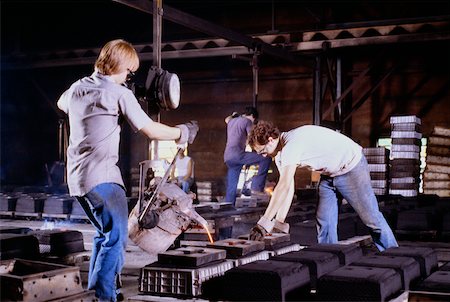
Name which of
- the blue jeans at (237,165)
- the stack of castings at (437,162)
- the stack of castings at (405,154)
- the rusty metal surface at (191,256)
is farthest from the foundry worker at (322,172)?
the stack of castings at (437,162)

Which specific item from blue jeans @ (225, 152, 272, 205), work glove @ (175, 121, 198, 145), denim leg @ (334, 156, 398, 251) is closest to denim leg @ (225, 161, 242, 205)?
blue jeans @ (225, 152, 272, 205)

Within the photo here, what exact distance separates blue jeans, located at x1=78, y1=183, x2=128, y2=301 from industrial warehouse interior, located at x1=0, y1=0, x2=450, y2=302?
1 cm

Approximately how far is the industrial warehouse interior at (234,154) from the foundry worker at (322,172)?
0.05ft

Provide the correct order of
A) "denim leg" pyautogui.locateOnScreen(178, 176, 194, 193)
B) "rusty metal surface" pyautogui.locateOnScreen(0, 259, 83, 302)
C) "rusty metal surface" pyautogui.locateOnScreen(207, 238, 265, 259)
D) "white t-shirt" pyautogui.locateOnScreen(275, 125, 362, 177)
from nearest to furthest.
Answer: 1. "rusty metal surface" pyautogui.locateOnScreen(0, 259, 83, 302)
2. "rusty metal surface" pyautogui.locateOnScreen(207, 238, 265, 259)
3. "white t-shirt" pyautogui.locateOnScreen(275, 125, 362, 177)
4. "denim leg" pyautogui.locateOnScreen(178, 176, 194, 193)

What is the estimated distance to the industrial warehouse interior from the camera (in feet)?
13.1

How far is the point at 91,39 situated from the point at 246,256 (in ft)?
53.7

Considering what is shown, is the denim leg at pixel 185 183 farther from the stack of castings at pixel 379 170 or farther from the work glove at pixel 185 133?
the work glove at pixel 185 133

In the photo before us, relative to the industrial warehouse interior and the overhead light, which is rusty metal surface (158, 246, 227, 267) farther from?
the overhead light

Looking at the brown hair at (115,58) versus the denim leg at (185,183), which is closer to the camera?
the brown hair at (115,58)

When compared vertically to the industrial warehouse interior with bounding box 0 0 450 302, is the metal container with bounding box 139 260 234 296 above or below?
below

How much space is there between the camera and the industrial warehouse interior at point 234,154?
3980 mm

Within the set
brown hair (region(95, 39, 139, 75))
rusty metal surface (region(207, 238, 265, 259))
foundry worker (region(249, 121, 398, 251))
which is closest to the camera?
brown hair (region(95, 39, 139, 75))

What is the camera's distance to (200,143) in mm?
18062

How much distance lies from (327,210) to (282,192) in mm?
938
